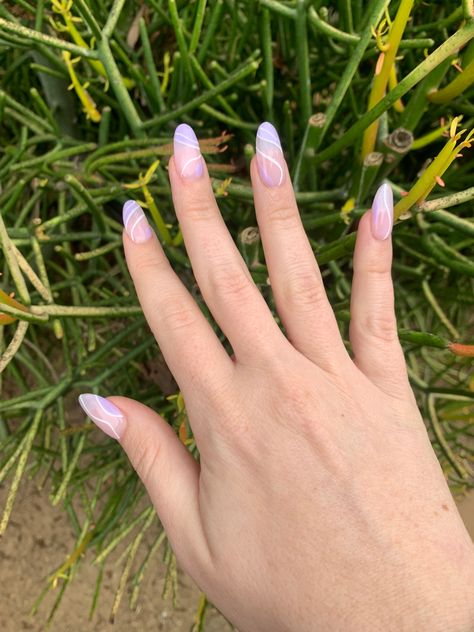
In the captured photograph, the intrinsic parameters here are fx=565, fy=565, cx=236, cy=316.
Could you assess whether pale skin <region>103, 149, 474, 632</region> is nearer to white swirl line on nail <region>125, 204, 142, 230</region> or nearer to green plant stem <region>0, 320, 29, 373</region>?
white swirl line on nail <region>125, 204, 142, 230</region>

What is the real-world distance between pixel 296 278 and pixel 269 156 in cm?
12

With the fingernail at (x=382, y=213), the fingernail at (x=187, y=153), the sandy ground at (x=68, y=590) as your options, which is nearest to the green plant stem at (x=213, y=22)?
the fingernail at (x=187, y=153)

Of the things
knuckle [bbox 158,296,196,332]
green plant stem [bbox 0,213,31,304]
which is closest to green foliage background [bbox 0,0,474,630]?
green plant stem [bbox 0,213,31,304]

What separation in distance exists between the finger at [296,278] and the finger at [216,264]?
3 centimetres

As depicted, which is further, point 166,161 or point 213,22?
point 166,161

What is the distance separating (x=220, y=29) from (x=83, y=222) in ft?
1.33

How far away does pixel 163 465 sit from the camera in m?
0.58

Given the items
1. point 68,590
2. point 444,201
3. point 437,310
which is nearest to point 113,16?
point 444,201

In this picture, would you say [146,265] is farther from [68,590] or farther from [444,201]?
[68,590]

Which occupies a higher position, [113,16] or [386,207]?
[113,16]

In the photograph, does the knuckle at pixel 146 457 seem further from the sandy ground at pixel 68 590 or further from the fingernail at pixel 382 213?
the sandy ground at pixel 68 590

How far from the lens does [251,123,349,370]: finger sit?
55 centimetres

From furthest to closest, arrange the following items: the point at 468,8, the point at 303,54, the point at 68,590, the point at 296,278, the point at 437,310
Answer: the point at 68,590 < the point at 437,310 < the point at 303,54 < the point at 296,278 < the point at 468,8

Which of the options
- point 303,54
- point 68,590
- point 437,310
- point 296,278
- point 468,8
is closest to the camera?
point 468,8
